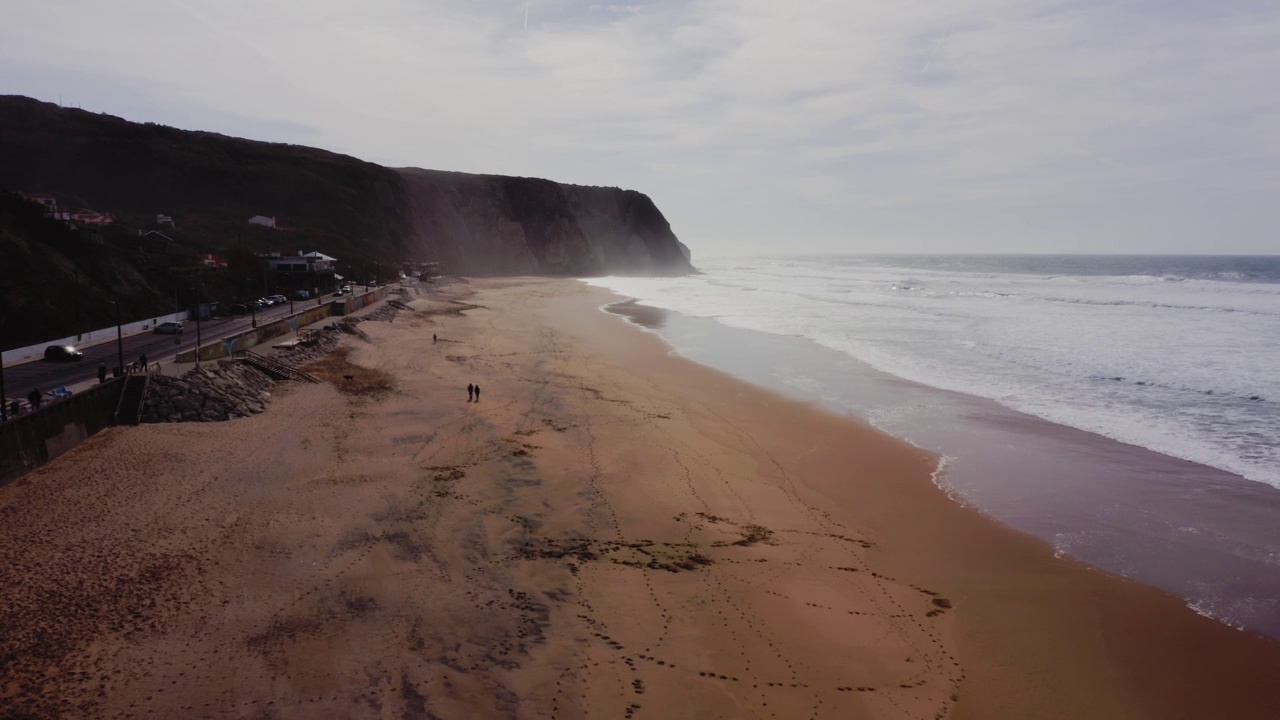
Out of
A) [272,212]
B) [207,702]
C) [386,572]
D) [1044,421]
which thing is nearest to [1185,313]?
[1044,421]

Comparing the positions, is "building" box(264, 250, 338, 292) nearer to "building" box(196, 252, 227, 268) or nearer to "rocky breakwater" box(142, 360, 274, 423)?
"building" box(196, 252, 227, 268)

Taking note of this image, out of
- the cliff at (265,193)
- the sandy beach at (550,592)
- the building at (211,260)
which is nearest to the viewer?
the sandy beach at (550,592)

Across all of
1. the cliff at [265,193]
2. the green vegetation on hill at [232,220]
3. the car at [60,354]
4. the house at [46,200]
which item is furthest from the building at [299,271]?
the car at [60,354]

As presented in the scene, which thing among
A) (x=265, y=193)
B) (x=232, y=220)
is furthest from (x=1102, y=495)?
(x=265, y=193)

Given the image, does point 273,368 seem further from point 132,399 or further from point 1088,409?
point 1088,409

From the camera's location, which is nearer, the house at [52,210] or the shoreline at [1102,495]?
the shoreline at [1102,495]

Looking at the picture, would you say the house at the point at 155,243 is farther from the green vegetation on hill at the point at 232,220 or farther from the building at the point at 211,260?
the building at the point at 211,260

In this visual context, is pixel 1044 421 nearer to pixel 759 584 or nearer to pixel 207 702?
pixel 759 584
